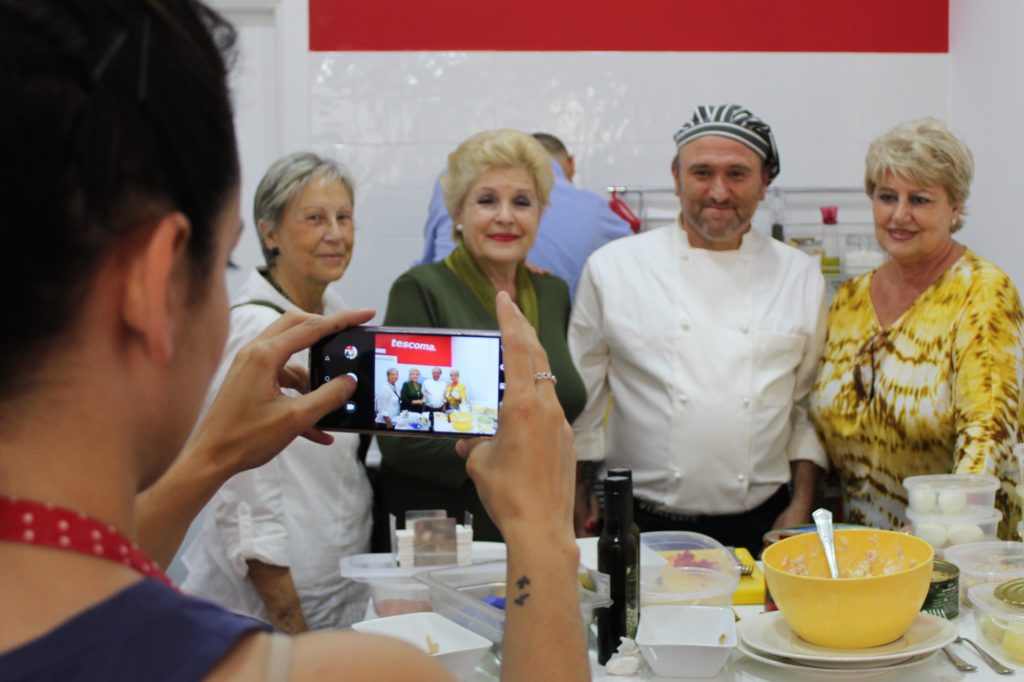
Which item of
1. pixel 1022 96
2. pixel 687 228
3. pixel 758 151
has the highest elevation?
pixel 1022 96

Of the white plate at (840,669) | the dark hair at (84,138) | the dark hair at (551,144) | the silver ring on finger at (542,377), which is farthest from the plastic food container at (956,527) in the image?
the dark hair at (551,144)

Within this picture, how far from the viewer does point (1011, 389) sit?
7.38 ft

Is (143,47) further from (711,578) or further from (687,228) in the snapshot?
(687,228)

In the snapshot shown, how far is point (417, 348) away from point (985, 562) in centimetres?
99

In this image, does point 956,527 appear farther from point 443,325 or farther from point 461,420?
point 443,325

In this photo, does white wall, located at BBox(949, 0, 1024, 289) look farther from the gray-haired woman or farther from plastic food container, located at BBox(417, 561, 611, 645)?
plastic food container, located at BBox(417, 561, 611, 645)

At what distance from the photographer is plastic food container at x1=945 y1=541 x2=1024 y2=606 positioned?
1.72 m

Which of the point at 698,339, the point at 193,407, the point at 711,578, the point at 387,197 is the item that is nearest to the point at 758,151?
the point at 698,339

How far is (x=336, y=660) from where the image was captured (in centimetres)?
53

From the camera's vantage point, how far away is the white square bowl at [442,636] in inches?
58.1

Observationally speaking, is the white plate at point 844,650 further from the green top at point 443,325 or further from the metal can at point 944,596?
the green top at point 443,325

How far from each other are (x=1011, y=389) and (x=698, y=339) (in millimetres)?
730

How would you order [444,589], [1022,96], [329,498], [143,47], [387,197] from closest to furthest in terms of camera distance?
[143,47] < [444,589] < [329,498] < [1022,96] < [387,197]

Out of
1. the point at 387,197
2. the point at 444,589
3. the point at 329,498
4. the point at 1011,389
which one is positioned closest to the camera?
the point at 444,589
